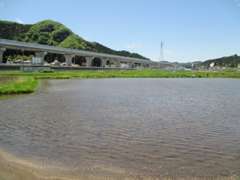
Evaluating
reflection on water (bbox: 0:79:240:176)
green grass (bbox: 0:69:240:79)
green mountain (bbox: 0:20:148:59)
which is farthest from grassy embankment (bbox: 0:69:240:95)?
green mountain (bbox: 0:20:148:59)

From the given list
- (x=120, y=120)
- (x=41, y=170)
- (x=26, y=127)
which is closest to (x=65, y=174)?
(x=41, y=170)

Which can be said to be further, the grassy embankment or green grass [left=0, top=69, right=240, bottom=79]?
green grass [left=0, top=69, right=240, bottom=79]

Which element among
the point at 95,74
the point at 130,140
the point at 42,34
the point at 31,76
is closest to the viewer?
the point at 130,140

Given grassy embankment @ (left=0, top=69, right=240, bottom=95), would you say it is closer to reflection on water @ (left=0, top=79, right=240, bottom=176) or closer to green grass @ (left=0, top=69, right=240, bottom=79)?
green grass @ (left=0, top=69, right=240, bottom=79)

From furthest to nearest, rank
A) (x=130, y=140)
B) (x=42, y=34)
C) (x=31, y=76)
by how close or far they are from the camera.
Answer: (x=42, y=34) < (x=31, y=76) < (x=130, y=140)

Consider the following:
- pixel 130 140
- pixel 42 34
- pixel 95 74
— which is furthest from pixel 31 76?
pixel 42 34

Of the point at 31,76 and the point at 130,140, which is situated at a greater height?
the point at 31,76

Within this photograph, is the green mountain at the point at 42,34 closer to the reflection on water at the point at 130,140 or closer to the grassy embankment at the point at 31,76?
the grassy embankment at the point at 31,76

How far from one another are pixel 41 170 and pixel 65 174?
73 cm

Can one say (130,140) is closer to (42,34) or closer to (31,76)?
(31,76)

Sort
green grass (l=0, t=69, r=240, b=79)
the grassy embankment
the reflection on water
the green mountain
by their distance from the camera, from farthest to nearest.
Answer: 1. the green mountain
2. green grass (l=0, t=69, r=240, b=79)
3. the grassy embankment
4. the reflection on water

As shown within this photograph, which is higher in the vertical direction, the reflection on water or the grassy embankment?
the grassy embankment

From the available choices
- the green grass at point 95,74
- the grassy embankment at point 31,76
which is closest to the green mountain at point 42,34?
the green grass at point 95,74

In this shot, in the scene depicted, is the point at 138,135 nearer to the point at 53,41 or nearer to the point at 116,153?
the point at 116,153
